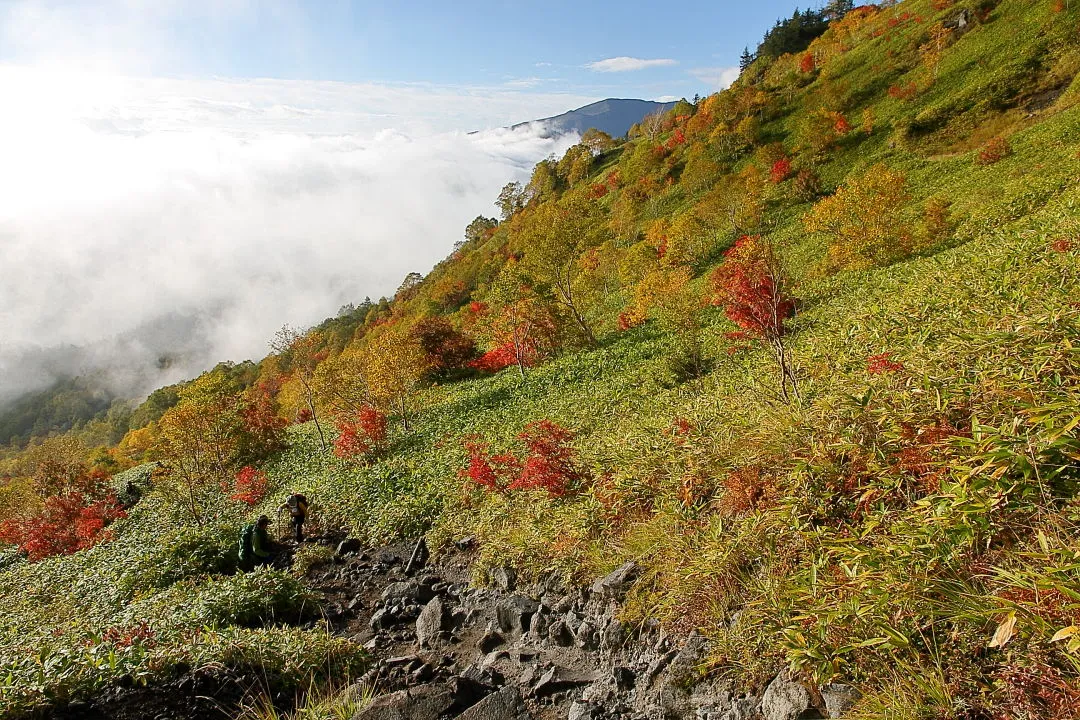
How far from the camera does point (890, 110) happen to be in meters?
52.0

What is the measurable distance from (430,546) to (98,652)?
654cm

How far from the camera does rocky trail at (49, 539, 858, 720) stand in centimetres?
504

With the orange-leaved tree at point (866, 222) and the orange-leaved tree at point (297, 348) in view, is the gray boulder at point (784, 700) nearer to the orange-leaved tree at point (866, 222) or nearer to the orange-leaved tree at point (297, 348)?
the orange-leaved tree at point (866, 222)

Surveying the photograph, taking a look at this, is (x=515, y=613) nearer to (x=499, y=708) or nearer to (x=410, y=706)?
(x=499, y=708)

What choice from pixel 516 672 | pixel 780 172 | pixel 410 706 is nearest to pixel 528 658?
pixel 516 672

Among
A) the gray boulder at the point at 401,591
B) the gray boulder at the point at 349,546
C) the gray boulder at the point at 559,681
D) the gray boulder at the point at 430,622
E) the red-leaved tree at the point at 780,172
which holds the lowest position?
the gray boulder at the point at 349,546

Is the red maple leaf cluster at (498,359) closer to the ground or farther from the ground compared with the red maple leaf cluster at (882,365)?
closer to the ground

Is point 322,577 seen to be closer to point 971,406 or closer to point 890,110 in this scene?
point 971,406

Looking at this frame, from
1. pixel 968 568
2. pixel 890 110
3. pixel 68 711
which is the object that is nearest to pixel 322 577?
pixel 68 711

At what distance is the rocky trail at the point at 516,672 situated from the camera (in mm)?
5035

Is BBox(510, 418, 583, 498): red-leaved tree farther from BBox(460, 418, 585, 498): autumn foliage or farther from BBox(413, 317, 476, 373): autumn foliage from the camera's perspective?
BBox(413, 317, 476, 373): autumn foliage

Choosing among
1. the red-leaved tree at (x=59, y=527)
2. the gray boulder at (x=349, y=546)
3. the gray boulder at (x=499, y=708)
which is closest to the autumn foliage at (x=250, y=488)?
the red-leaved tree at (x=59, y=527)

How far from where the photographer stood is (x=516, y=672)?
6.67 m

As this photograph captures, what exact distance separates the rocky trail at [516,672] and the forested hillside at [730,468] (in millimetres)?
282
